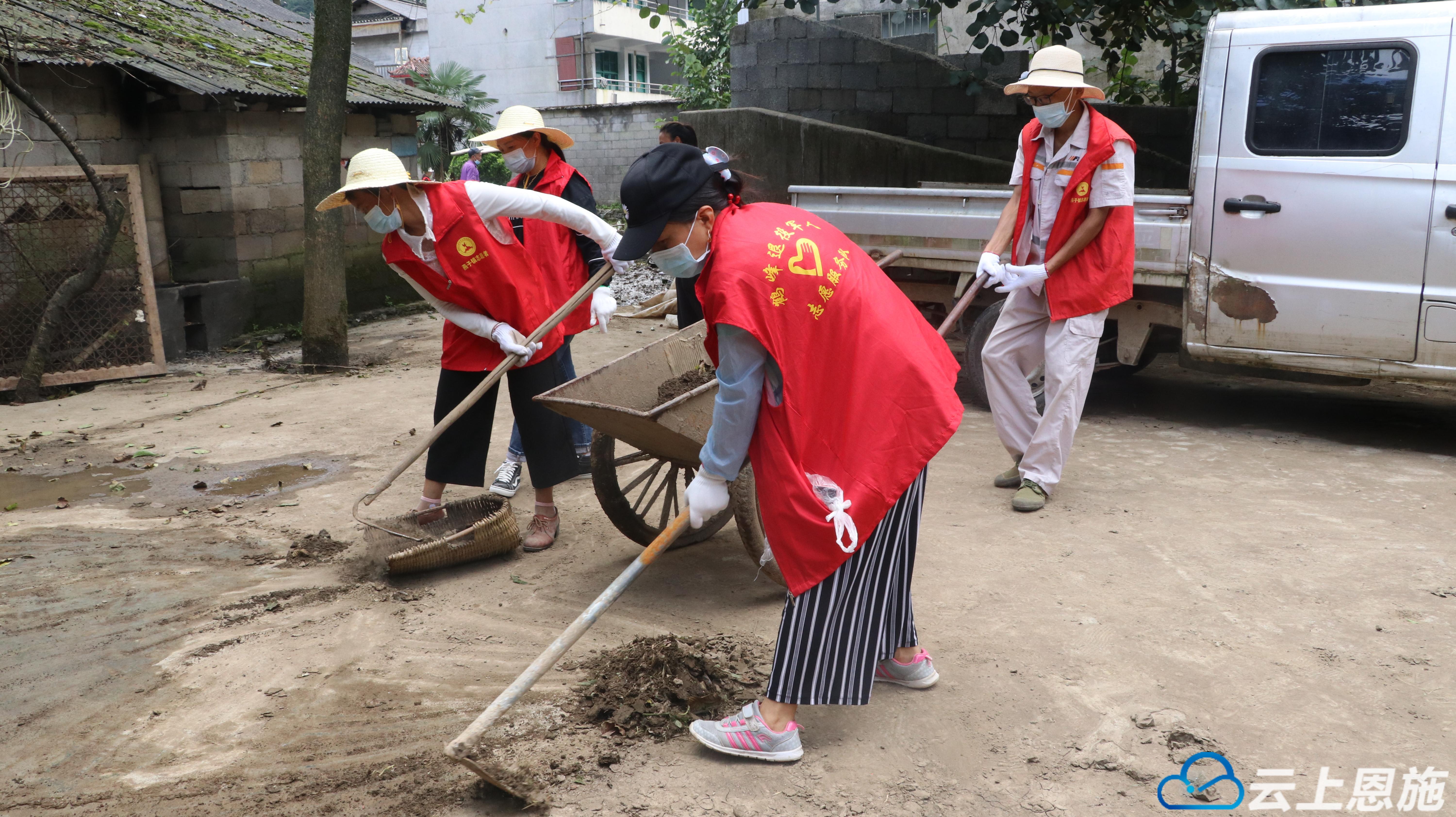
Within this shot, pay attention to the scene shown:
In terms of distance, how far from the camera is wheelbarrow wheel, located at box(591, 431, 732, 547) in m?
3.83

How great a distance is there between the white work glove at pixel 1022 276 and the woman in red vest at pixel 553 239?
1640mm

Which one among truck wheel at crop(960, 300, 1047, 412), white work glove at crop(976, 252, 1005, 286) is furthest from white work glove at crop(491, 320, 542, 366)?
truck wheel at crop(960, 300, 1047, 412)

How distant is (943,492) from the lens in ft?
15.3

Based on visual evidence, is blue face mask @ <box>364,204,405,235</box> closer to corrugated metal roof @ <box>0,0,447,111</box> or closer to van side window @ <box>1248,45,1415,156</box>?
van side window @ <box>1248,45,1415,156</box>

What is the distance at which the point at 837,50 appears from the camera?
32.2ft

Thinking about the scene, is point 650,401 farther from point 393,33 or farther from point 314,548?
point 393,33

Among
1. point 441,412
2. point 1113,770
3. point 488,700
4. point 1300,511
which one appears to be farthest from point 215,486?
point 1300,511

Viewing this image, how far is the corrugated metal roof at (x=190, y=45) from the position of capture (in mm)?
7719

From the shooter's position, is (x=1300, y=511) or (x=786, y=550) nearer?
(x=786, y=550)

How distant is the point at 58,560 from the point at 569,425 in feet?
6.64

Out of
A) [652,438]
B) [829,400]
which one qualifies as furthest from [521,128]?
[829,400]

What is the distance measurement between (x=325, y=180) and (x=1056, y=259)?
536 cm

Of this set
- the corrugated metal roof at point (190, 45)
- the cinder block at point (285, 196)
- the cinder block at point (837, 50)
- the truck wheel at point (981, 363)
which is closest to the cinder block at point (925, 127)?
the cinder block at point (837, 50)

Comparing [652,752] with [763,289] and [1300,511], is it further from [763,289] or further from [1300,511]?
[1300,511]
